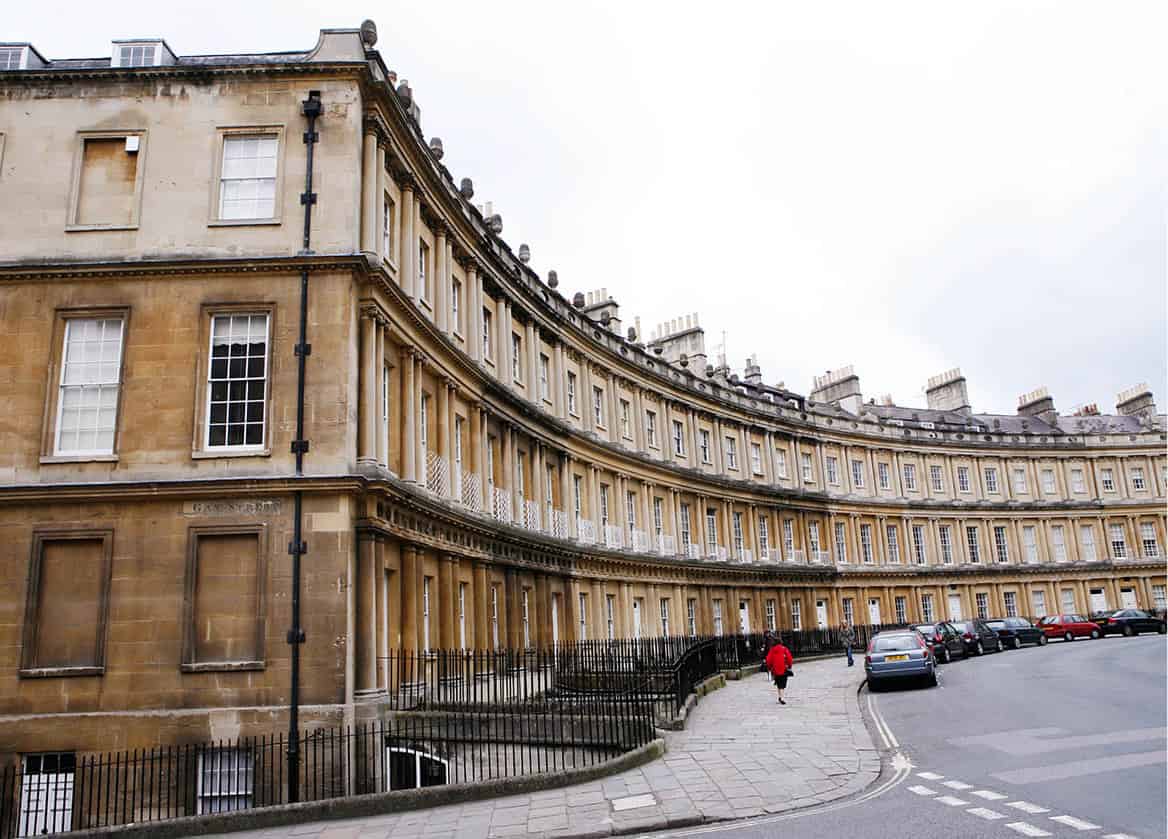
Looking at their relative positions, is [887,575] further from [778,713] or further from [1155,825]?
[1155,825]

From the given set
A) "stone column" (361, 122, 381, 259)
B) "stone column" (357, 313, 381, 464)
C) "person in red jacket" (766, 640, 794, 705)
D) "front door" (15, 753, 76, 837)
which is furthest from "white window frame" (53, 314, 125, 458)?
"person in red jacket" (766, 640, 794, 705)

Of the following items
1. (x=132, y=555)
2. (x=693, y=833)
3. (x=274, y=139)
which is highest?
(x=274, y=139)

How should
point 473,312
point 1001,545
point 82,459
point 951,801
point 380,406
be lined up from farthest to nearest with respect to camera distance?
point 1001,545, point 473,312, point 380,406, point 82,459, point 951,801

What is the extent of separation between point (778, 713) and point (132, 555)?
12.5 m

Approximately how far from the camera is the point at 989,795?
33.9 ft

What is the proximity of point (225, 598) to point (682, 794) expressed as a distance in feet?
28.1

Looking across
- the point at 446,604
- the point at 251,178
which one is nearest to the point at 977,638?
the point at 446,604

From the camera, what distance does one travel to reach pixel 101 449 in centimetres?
1625

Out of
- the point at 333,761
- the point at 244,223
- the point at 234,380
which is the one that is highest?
the point at 244,223

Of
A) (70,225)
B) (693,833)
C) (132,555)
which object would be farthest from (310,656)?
(70,225)

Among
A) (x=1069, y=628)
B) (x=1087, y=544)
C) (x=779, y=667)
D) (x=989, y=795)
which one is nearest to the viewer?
(x=989, y=795)

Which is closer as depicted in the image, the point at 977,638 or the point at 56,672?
the point at 56,672

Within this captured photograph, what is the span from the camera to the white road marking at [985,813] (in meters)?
9.34

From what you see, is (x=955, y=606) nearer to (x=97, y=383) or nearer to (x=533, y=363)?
(x=533, y=363)
